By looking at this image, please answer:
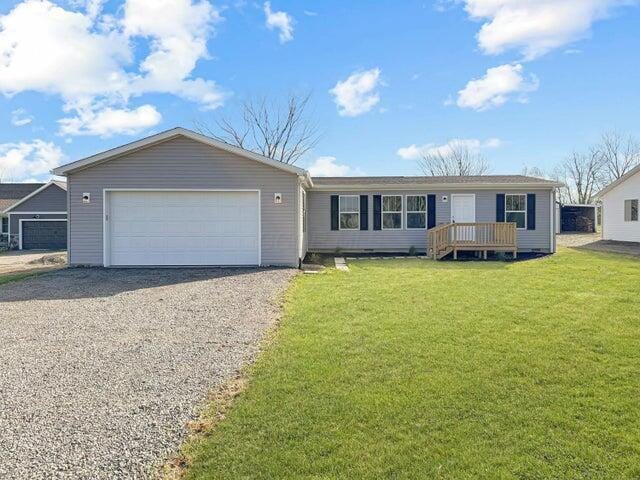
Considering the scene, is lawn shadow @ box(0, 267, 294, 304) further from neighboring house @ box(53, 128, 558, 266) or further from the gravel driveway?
neighboring house @ box(53, 128, 558, 266)

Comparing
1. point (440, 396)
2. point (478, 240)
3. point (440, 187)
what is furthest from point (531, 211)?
point (440, 396)

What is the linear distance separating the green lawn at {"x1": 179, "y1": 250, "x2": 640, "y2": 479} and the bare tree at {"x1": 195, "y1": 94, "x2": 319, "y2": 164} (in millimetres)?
24643

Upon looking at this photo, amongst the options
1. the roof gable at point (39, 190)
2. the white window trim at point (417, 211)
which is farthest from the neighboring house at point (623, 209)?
the roof gable at point (39, 190)

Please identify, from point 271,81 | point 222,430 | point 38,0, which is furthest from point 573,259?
point 271,81

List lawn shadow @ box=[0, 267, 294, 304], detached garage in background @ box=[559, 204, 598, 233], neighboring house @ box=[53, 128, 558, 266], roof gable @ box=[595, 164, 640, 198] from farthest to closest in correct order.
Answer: detached garage in background @ box=[559, 204, 598, 233]
roof gable @ box=[595, 164, 640, 198]
neighboring house @ box=[53, 128, 558, 266]
lawn shadow @ box=[0, 267, 294, 304]

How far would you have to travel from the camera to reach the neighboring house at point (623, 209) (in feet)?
63.1

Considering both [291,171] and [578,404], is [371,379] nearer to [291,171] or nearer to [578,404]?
[578,404]

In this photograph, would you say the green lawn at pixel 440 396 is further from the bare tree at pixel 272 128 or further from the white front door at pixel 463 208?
the bare tree at pixel 272 128

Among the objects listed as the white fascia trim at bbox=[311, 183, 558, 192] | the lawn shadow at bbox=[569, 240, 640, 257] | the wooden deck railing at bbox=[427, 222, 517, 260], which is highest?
the white fascia trim at bbox=[311, 183, 558, 192]

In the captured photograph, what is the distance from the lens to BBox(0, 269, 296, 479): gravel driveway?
2.76 m

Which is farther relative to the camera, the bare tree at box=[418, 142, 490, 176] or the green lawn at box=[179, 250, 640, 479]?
the bare tree at box=[418, 142, 490, 176]

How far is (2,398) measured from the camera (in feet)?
11.7

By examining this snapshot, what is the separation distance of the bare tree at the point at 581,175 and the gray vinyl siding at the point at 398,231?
3230cm

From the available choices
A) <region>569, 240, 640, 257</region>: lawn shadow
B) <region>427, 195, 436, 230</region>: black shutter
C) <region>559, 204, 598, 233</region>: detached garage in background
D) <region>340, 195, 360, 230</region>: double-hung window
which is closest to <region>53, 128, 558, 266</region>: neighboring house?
<region>340, 195, 360, 230</region>: double-hung window
